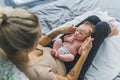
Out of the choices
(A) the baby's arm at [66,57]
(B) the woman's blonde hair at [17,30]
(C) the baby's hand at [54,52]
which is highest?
(B) the woman's blonde hair at [17,30]

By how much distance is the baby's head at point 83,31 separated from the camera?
1.57m

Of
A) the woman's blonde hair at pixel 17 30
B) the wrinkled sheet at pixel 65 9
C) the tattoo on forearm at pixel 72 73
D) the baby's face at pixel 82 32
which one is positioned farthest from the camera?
the wrinkled sheet at pixel 65 9

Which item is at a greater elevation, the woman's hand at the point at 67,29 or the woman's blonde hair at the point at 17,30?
the woman's blonde hair at the point at 17,30

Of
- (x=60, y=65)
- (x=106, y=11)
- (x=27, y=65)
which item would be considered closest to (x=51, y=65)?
(x=60, y=65)

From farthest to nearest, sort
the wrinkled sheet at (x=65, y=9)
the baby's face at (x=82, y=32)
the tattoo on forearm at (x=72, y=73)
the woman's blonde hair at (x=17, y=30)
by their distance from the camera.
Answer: the wrinkled sheet at (x=65, y=9) < the baby's face at (x=82, y=32) < the tattoo on forearm at (x=72, y=73) < the woman's blonde hair at (x=17, y=30)

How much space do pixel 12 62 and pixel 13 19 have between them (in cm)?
21

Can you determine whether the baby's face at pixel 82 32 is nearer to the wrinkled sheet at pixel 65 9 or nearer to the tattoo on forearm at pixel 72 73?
the tattoo on forearm at pixel 72 73

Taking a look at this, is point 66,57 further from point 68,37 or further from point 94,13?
point 94,13

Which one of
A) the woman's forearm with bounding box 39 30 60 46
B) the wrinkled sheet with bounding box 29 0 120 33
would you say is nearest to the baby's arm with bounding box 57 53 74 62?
the woman's forearm with bounding box 39 30 60 46

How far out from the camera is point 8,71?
1.13 metres

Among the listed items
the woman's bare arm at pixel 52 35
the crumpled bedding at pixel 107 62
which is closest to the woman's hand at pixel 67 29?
the woman's bare arm at pixel 52 35

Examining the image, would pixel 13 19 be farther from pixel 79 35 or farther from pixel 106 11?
pixel 106 11

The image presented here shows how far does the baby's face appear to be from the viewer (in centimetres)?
157

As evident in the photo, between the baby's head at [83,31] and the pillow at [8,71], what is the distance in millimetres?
530
